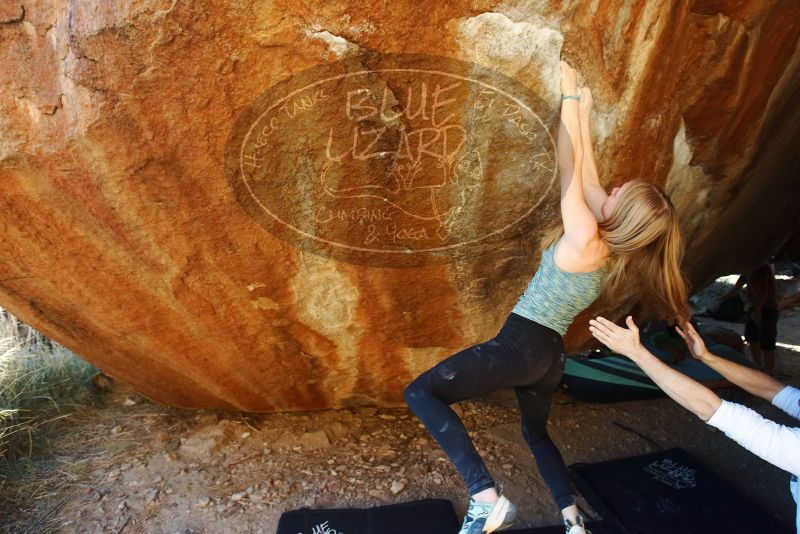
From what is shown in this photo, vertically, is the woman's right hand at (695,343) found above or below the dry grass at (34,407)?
above

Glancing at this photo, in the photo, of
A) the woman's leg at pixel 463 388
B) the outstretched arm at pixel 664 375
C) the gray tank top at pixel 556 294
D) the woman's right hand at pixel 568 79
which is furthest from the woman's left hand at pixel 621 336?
the woman's right hand at pixel 568 79

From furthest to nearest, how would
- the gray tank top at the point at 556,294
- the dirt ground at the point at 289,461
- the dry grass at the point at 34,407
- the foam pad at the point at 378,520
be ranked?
the dry grass at the point at 34,407 → the dirt ground at the point at 289,461 → the foam pad at the point at 378,520 → the gray tank top at the point at 556,294

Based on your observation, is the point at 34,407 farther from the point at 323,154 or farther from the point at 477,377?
the point at 477,377

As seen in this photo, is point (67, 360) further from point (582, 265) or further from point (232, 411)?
point (582, 265)

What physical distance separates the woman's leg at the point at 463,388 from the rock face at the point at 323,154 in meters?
0.53

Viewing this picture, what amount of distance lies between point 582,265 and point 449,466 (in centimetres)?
141

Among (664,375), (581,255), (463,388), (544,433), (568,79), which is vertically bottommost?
(544,433)

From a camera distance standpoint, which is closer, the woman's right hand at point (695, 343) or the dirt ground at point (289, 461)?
the woman's right hand at point (695, 343)

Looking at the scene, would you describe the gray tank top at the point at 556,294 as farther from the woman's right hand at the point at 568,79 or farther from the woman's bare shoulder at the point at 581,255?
the woman's right hand at the point at 568,79

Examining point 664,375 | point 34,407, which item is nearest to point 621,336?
point 664,375

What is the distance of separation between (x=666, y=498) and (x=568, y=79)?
1.89 meters

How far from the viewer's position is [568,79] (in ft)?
6.33

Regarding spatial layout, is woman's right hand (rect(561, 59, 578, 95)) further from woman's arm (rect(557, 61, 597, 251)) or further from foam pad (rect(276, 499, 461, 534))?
foam pad (rect(276, 499, 461, 534))

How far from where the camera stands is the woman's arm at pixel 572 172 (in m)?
1.84
